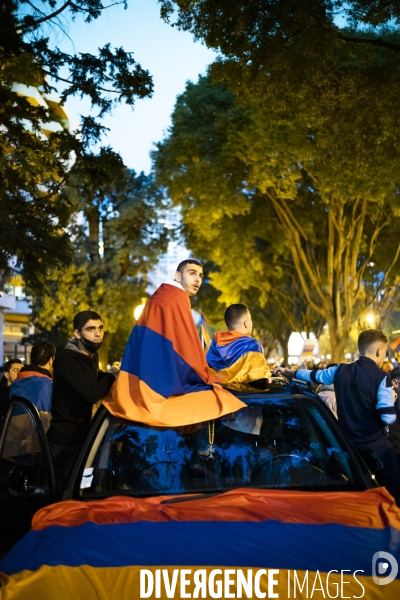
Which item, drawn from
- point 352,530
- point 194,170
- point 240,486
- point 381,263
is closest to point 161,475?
point 240,486

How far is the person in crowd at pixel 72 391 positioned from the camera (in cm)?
536

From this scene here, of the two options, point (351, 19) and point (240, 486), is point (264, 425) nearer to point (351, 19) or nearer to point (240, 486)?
point (240, 486)

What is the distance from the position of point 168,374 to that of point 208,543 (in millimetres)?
1317

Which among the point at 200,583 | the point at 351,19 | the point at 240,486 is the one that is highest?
the point at 351,19

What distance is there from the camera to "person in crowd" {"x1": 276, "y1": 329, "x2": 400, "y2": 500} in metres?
6.39

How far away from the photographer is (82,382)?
5250 millimetres

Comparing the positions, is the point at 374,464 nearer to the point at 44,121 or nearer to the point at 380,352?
the point at 380,352

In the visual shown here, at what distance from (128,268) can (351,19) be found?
99.2 ft

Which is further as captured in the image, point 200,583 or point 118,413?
point 118,413

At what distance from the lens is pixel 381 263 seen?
3512 centimetres

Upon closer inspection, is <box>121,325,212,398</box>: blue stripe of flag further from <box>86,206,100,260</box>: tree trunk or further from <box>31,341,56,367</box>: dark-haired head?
<box>86,206,100,260</box>: tree trunk

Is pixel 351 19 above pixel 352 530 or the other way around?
above

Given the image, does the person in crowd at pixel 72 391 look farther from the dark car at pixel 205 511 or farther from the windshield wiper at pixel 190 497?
the windshield wiper at pixel 190 497

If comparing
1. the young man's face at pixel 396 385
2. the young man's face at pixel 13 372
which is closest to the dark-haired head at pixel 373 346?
the young man's face at pixel 396 385
